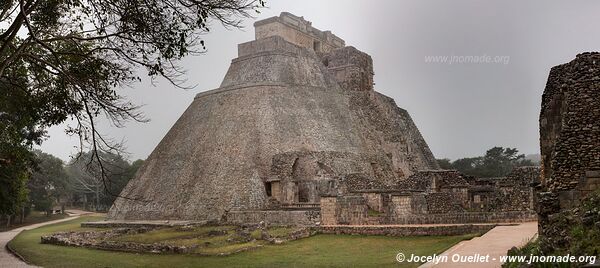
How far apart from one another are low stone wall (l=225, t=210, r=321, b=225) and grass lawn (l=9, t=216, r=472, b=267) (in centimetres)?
273

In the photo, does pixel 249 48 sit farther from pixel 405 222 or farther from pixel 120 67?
pixel 120 67

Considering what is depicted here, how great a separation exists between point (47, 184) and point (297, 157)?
121 ft

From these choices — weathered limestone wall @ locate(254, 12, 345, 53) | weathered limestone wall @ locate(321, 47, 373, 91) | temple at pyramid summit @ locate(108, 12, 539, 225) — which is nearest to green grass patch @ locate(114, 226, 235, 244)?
temple at pyramid summit @ locate(108, 12, 539, 225)

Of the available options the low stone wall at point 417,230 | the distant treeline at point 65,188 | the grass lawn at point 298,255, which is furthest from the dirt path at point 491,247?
the distant treeline at point 65,188

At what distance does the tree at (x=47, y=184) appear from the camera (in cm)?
4844

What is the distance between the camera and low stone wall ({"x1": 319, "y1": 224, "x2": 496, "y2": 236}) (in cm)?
1579

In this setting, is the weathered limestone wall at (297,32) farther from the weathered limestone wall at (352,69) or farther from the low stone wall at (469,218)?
the low stone wall at (469,218)

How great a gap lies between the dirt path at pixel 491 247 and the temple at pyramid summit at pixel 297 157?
3.88 meters

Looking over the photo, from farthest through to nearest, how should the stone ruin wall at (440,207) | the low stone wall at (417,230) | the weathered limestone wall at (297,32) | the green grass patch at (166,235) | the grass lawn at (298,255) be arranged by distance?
the weathered limestone wall at (297,32), the green grass patch at (166,235), the stone ruin wall at (440,207), the low stone wall at (417,230), the grass lawn at (298,255)

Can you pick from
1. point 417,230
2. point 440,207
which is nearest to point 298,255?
point 417,230

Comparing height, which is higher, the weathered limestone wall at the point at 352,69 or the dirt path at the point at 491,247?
the weathered limestone wall at the point at 352,69

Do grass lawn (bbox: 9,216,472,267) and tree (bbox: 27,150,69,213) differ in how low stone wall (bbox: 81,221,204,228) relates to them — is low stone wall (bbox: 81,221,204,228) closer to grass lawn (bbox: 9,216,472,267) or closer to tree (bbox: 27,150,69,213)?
grass lawn (bbox: 9,216,472,267)

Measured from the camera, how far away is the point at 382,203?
22.8 metres

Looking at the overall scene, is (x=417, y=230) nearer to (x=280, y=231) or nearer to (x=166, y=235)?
(x=280, y=231)
